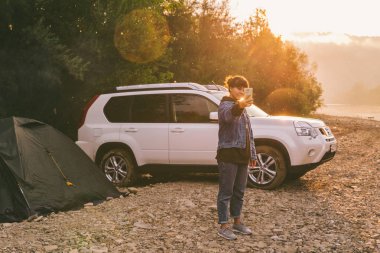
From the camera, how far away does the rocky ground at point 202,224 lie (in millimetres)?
5598

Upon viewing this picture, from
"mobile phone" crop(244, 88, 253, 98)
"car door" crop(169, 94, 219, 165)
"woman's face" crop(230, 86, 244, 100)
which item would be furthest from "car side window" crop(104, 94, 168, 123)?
"mobile phone" crop(244, 88, 253, 98)

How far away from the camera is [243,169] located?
19.0 feet

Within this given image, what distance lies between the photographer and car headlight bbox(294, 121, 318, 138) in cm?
866

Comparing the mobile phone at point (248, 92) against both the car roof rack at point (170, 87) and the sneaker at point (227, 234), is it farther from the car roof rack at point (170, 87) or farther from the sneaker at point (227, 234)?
the car roof rack at point (170, 87)

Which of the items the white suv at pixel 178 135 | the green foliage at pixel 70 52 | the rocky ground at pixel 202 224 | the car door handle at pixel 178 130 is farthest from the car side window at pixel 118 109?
the rocky ground at pixel 202 224

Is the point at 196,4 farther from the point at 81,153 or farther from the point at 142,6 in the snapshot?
the point at 81,153

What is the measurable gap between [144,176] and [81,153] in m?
3.23

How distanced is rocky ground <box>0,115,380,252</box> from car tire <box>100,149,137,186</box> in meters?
0.64

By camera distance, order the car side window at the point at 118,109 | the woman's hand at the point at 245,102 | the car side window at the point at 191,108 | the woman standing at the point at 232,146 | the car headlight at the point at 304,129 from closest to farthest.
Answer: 1. the woman's hand at the point at 245,102
2. the woman standing at the point at 232,146
3. the car headlight at the point at 304,129
4. the car side window at the point at 191,108
5. the car side window at the point at 118,109

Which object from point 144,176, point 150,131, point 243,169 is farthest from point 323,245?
point 144,176

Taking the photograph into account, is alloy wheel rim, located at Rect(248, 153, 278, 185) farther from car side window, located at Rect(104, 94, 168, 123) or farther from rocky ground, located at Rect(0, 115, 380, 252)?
car side window, located at Rect(104, 94, 168, 123)

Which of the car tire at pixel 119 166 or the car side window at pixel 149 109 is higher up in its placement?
the car side window at pixel 149 109

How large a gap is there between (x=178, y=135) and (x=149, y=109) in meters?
0.94

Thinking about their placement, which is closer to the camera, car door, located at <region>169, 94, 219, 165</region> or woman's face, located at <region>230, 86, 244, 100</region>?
woman's face, located at <region>230, 86, 244, 100</region>
